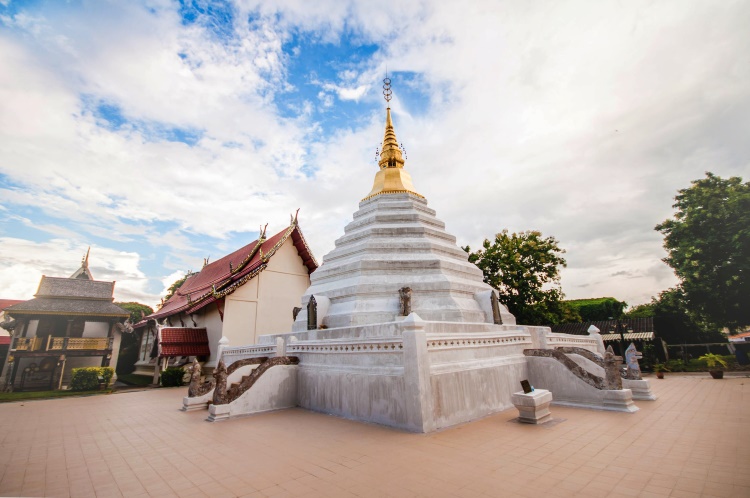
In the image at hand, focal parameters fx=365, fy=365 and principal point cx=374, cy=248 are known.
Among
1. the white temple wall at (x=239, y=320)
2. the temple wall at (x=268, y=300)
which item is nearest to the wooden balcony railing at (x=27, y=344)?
the white temple wall at (x=239, y=320)

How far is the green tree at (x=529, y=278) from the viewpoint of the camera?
67.0ft

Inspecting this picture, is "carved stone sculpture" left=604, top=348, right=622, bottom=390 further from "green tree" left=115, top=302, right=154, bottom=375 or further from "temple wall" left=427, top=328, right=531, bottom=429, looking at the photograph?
"green tree" left=115, top=302, right=154, bottom=375

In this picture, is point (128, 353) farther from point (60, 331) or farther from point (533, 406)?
point (533, 406)

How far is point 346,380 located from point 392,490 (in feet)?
13.1

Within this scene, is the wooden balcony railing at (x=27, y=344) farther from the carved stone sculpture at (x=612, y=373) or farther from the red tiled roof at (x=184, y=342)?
the carved stone sculpture at (x=612, y=373)

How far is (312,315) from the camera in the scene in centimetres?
1077

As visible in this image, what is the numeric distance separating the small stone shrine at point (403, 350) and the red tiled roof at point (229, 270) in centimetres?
494

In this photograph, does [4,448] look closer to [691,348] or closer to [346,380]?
[346,380]

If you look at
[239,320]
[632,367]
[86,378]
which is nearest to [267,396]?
[239,320]

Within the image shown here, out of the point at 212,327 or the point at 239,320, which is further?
the point at 212,327

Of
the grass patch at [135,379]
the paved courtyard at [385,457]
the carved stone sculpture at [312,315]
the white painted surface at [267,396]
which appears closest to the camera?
the paved courtyard at [385,457]

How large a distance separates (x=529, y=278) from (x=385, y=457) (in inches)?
694

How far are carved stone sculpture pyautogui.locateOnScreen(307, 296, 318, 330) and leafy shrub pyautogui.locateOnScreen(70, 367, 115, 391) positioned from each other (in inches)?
484

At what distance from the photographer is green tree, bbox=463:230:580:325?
67.0 feet
